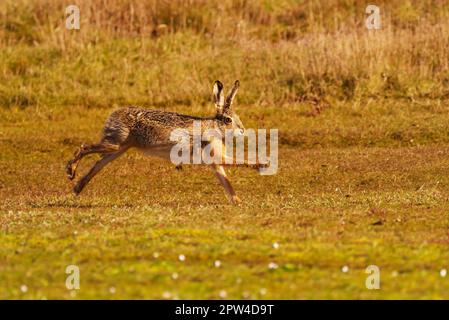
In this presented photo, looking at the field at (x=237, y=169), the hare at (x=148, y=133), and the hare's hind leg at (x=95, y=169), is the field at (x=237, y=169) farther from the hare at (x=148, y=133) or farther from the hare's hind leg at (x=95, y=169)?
the hare at (x=148, y=133)

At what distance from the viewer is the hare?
13539 mm

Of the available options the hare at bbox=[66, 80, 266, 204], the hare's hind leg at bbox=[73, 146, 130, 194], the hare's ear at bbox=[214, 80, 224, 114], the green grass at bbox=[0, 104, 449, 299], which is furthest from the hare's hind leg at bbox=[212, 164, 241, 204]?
the hare's hind leg at bbox=[73, 146, 130, 194]

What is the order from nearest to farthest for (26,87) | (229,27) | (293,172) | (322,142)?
(293,172), (322,142), (26,87), (229,27)

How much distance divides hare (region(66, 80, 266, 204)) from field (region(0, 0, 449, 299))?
2.13 feet

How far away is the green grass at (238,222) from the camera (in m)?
8.55

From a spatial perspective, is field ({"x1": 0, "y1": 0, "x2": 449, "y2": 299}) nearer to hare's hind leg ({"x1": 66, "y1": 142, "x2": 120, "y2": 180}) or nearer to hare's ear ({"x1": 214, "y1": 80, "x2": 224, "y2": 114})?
hare's hind leg ({"x1": 66, "y1": 142, "x2": 120, "y2": 180})

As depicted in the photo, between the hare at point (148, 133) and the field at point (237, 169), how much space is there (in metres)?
0.65

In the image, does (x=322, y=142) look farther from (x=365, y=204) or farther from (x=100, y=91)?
(x=365, y=204)

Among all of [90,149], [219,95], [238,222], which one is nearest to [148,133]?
[90,149]

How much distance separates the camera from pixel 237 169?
55.4ft
